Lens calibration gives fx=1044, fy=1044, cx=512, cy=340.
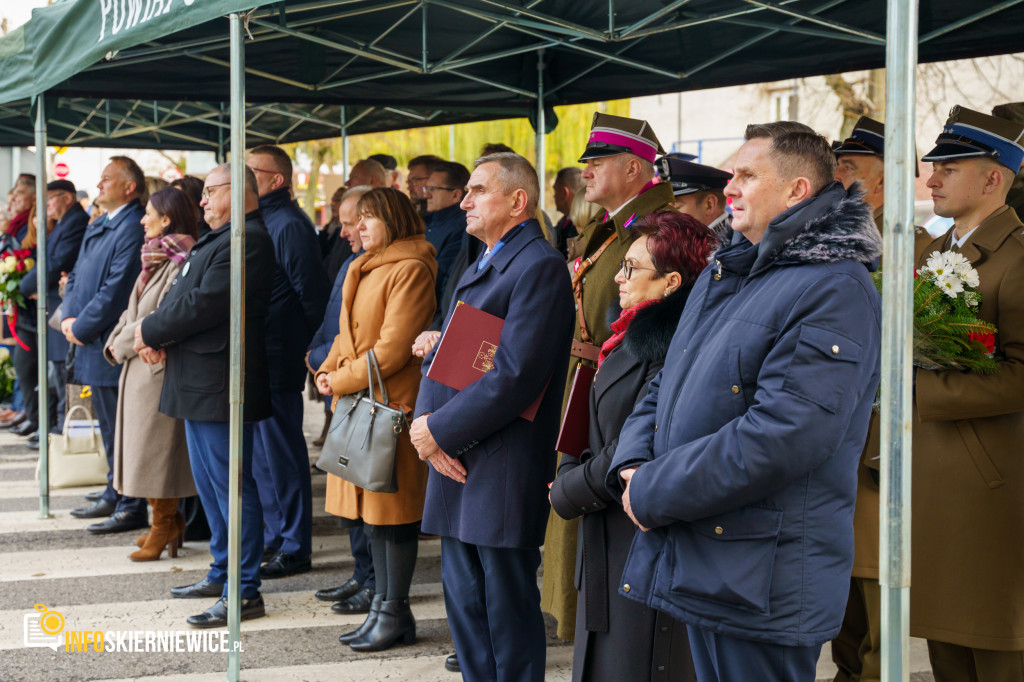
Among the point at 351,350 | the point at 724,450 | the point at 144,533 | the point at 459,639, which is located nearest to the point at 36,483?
the point at 144,533

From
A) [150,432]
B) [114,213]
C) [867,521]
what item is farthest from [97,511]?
[867,521]

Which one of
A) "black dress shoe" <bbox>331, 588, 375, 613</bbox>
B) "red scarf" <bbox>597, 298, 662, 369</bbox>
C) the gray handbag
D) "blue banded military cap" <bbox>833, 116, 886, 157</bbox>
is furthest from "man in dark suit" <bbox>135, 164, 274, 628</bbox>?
"blue banded military cap" <bbox>833, 116, 886, 157</bbox>

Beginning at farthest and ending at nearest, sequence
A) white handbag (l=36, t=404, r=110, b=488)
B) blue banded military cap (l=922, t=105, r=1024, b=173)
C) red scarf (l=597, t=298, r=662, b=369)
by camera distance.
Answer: white handbag (l=36, t=404, r=110, b=488) < blue banded military cap (l=922, t=105, r=1024, b=173) < red scarf (l=597, t=298, r=662, b=369)

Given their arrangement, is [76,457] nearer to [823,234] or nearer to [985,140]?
[985,140]

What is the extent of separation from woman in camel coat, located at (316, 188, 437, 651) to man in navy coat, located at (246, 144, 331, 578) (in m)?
1.23

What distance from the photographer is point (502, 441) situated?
3.79 m

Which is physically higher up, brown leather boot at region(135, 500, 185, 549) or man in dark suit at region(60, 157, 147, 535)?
man in dark suit at region(60, 157, 147, 535)

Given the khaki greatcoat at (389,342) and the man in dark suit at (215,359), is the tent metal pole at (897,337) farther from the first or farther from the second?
the man in dark suit at (215,359)

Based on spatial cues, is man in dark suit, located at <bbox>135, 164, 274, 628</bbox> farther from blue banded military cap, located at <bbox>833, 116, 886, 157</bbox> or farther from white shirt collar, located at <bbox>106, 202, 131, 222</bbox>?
blue banded military cap, located at <bbox>833, 116, 886, 157</bbox>

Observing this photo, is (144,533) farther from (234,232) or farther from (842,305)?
(842,305)

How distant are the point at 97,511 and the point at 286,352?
2.30 m

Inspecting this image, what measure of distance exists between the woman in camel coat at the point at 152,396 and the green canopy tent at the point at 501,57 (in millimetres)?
779

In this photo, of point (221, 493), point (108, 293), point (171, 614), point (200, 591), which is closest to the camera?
point (221, 493)

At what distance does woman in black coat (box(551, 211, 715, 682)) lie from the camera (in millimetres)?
3094
